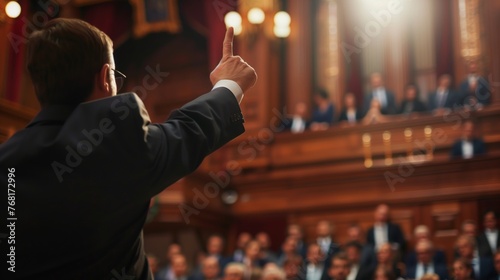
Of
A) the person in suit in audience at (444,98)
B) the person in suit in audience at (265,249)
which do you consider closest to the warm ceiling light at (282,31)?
the person in suit in audience at (444,98)

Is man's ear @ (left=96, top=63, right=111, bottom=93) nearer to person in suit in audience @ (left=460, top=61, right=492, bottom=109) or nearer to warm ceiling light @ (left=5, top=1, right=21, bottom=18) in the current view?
warm ceiling light @ (left=5, top=1, right=21, bottom=18)

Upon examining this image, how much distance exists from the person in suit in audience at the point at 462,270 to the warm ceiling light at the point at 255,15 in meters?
5.25

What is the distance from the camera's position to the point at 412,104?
30.9 feet

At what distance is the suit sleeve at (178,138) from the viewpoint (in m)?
1.11

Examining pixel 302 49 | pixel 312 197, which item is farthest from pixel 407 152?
pixel 302 49

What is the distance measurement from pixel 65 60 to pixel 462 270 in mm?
5437

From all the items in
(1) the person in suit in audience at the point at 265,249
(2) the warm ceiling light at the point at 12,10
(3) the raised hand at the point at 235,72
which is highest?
(3) the raised hand at the point at 235,72

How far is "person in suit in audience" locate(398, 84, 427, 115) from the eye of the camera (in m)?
9.36

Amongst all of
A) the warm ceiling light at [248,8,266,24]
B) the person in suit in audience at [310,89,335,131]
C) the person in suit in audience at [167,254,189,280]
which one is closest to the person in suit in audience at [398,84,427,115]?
the person in suit in audience at [310,89,335,131]

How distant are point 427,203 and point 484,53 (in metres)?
3.36

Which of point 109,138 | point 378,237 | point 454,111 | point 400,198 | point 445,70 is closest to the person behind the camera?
point 109,138

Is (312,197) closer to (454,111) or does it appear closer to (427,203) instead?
(427,203)

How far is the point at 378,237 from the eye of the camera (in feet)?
24.3

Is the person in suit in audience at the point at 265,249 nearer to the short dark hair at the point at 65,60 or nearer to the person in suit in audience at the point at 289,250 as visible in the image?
the person in suit in audience at the point at 289,250
